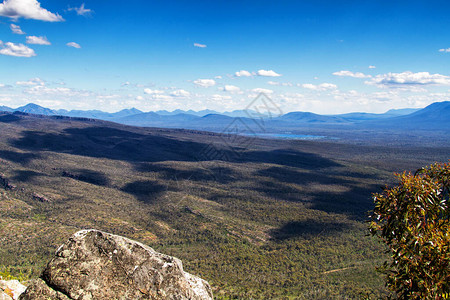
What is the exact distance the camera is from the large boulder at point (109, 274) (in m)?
6.14

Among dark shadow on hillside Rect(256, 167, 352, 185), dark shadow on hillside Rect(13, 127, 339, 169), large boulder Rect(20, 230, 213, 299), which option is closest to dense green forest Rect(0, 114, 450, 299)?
dark shadow on hillside Rect(256, 167, 352, 185)

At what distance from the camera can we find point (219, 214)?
72.1m

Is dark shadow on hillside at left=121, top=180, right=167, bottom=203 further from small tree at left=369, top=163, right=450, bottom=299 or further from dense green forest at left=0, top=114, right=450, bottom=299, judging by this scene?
small tree at left=369, top=163, right=450, bottom=299

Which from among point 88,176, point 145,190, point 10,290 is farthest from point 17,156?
point 10,290

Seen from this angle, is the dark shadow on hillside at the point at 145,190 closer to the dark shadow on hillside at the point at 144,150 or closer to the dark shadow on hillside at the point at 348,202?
the dark shadow on hillside at the point at 144,150

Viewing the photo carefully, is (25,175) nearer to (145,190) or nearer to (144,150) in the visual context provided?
(145,190)

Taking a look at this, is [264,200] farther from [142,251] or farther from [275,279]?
[142,251]

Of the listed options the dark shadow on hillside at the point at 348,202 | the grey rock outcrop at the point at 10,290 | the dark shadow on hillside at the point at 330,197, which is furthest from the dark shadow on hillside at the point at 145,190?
the grey rock outcrop at the point at 10,290

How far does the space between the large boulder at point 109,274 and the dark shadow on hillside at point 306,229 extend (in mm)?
55126

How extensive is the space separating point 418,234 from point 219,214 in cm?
6731

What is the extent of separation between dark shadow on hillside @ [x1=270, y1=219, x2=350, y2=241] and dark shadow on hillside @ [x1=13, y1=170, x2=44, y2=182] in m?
71.3

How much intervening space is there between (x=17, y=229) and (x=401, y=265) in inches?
2487

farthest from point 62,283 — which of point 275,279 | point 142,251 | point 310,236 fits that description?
point 310,236

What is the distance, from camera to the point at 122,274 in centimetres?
640
